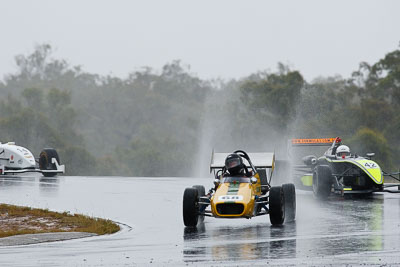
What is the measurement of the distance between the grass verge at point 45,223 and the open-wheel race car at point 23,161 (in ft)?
43.1

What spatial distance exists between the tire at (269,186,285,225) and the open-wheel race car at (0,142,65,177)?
1861cm

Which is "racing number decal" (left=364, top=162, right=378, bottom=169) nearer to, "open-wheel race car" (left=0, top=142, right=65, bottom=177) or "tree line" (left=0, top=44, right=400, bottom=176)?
"open-wheel race car" (left=0, top=142, right=65, bottom=177)

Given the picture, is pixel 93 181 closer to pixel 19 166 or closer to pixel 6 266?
pixel 19 166

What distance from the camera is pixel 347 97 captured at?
6850 cm

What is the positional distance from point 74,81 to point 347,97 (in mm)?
61507

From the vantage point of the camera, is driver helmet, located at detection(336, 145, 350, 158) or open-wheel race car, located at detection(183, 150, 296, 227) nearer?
open-wheel race car, located at detection(183, 150, 296, 227)

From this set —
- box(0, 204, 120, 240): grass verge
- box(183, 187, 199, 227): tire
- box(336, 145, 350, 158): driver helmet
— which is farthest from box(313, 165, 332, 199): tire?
box(0, 204, 120, 240): grass verge

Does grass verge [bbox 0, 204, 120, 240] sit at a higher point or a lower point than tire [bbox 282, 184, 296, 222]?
lower

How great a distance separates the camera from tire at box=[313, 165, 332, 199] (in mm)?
23688

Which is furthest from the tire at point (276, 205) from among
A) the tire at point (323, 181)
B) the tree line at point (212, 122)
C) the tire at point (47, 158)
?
the tree line at point (212, 122)

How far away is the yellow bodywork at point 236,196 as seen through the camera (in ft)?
53.2

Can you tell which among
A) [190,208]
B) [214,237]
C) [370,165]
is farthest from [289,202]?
[370,165]

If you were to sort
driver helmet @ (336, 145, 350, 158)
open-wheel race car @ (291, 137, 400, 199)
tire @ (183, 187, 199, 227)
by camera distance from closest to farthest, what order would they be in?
1. tire @ (183, 187, 199, 227)
2. open-wheel race car @ (291, 137, 400, 199)
3. driver helmet @ (336, 145, 350, 158)

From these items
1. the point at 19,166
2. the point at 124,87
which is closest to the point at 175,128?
the point at 124,87
